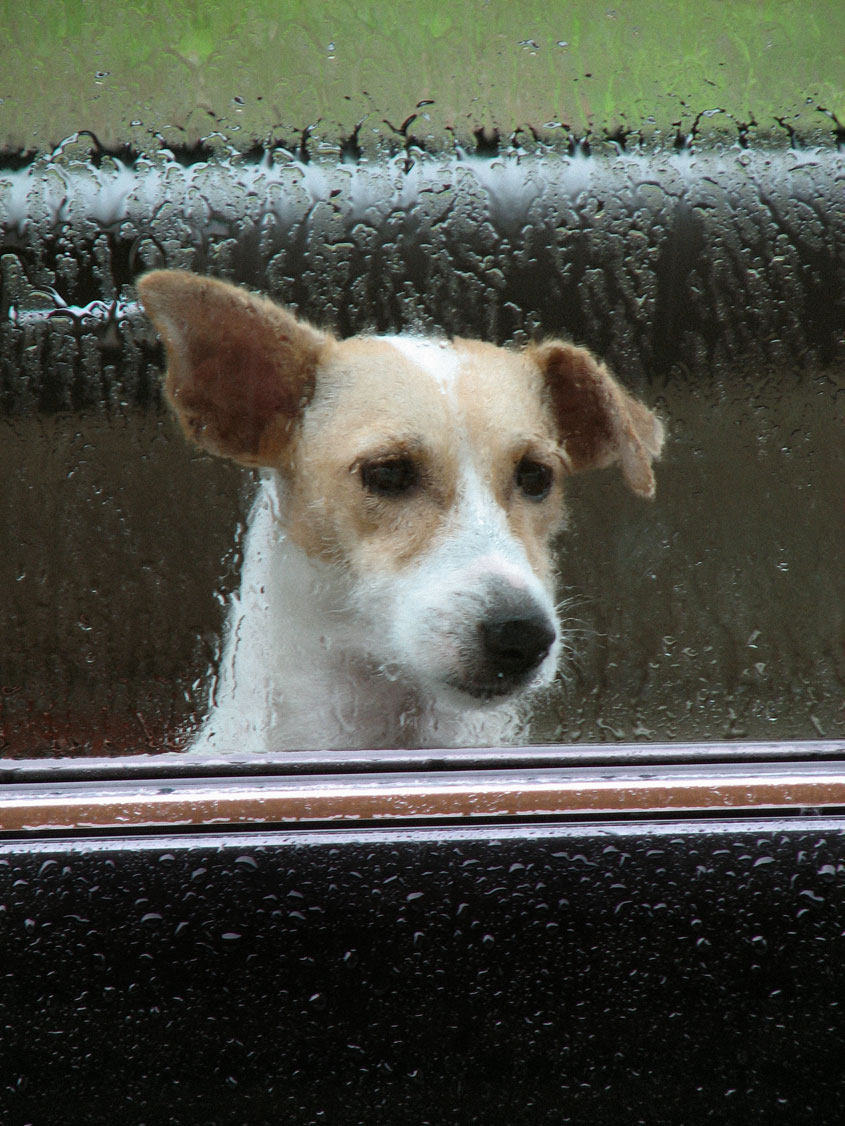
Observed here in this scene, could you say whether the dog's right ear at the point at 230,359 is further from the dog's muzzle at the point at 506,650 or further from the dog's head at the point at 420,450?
the dog's muzzle at the point at 506,650

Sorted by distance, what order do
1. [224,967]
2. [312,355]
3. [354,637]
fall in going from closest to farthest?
[224,967]
[312,355]
[354,637]

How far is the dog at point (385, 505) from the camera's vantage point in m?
1.23

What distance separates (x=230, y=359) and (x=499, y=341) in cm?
38

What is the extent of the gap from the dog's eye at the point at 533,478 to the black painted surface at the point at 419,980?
0.53 m

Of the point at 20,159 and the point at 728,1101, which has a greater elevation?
the point at 20,159

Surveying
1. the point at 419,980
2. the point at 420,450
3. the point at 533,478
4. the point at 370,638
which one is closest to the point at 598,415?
the point at 533,478

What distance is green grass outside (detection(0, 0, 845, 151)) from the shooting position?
114 centimetres

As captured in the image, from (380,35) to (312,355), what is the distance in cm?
42

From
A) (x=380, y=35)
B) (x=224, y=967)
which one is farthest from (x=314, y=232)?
(x=224, y=967)

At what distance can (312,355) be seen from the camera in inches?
49.8

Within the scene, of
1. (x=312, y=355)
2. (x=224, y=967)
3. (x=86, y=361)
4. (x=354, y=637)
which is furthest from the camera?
(x=354, y=637)

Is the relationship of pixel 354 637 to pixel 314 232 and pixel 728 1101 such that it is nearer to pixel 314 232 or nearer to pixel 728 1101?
pixel 314 232

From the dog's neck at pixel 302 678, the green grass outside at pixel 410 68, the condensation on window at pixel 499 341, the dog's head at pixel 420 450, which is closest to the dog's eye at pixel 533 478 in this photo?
the dog's head at pixel 420 450

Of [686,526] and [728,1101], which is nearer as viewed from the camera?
[728,1101]
